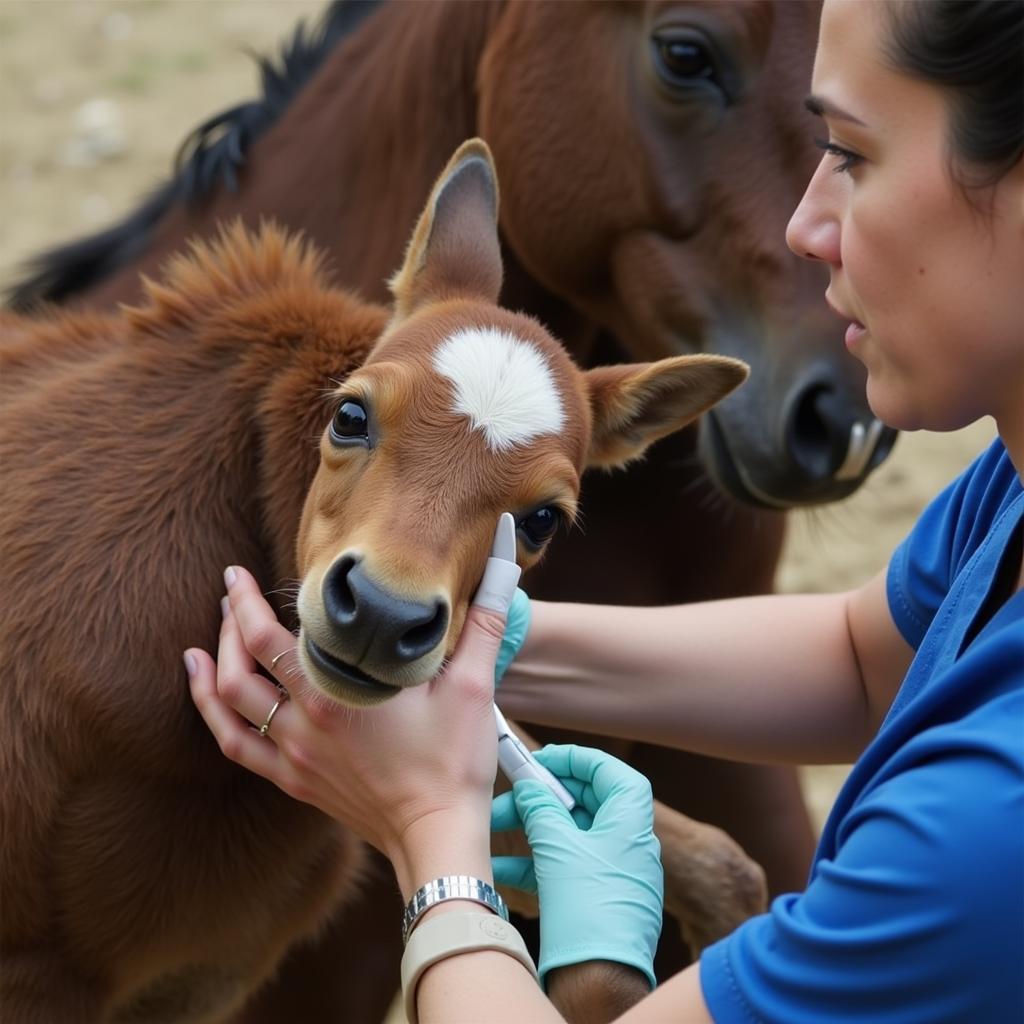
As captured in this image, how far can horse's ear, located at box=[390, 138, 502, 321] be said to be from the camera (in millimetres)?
2436

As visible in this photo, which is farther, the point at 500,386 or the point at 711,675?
the point at 711,675

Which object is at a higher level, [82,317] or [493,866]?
[82,317]

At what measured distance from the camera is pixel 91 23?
360 inches

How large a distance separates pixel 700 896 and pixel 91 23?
8.03 meters

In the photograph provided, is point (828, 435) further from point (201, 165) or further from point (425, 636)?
point (201, 165)

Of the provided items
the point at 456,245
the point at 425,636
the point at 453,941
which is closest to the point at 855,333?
the point at 425,636

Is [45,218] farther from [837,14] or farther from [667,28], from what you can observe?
[837,14]

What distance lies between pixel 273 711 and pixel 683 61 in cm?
154

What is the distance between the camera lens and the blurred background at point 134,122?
233 inches

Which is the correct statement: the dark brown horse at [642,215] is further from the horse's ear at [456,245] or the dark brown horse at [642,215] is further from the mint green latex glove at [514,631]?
the mint green latex glove at [514,631]

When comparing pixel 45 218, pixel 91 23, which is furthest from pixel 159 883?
pixel 91 23

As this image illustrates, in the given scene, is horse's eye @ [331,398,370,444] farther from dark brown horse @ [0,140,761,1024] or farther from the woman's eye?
the woman's eye

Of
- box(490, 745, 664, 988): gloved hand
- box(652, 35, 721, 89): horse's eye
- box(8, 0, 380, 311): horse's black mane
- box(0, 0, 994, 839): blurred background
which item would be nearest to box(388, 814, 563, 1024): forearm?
box(490, 745, 664, 988): gloved hand

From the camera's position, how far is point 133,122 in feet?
26.5
